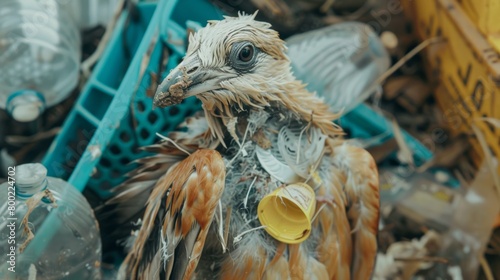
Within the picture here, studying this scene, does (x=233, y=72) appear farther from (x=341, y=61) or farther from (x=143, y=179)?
(x=341, y=61)

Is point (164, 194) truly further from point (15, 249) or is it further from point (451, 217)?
point (451, 217)

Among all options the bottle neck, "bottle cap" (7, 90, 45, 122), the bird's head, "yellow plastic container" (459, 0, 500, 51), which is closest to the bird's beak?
the bird's head

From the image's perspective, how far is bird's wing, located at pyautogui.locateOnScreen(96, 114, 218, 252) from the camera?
957 mm

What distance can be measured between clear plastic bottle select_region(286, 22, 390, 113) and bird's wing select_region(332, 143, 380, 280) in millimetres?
221

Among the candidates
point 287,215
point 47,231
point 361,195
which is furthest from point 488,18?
point 47,231

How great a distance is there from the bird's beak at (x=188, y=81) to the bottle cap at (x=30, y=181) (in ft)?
0.72

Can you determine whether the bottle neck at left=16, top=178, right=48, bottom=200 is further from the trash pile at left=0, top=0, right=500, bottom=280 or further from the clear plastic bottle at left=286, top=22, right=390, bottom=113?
the clear plastic bottle at left=286, top=22, right=390, bottom=113

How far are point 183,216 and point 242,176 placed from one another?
0.32ft

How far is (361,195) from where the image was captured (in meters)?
0.97

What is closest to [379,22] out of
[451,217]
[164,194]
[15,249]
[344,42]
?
[344,42]

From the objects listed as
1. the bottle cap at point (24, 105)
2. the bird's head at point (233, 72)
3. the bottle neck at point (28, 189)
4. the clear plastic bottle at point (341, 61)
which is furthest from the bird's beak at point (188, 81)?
the bottle cap at point (24, 105)

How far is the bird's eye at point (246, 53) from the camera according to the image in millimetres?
812

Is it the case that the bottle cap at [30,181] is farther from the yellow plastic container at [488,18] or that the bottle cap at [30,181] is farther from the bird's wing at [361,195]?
the yellow plastic container at [488,18]

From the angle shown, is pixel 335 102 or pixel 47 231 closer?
pixel 47 231
